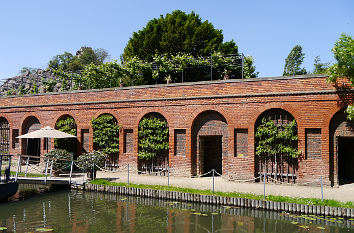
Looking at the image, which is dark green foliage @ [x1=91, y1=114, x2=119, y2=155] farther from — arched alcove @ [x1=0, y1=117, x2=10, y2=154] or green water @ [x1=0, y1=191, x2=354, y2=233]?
arched alcove @ [x1=0, y1=117, x2=10, y2=154]

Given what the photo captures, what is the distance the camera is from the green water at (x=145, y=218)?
1001cm

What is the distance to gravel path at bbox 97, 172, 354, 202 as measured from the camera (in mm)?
13203

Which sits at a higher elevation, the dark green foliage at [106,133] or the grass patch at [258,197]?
the dark green foliage at [106,133]

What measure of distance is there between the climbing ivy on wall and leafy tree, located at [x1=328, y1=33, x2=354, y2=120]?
935cm

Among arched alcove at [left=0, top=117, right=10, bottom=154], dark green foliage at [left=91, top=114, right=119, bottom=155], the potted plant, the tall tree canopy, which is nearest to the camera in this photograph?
the potted plant

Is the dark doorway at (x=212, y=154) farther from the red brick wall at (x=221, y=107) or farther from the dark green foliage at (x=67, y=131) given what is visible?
the dark green foliage at (x=67, y=131)

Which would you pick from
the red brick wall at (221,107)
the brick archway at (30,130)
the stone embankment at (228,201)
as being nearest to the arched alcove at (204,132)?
the red brick wall at (221,107)

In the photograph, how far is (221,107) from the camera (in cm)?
1719

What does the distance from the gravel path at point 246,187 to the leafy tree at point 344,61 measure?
3.34 metres

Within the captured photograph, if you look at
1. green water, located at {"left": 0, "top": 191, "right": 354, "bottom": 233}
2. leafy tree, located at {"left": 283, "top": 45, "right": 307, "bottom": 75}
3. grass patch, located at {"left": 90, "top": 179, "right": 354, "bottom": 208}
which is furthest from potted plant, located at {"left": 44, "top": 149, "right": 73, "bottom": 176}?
leafy tree, located at {"left": 283, "top": 45, "right": 307, "bottom": 75}

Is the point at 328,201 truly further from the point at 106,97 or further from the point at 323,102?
the point at 106,97

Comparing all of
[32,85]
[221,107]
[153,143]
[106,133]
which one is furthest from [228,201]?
[32,85]

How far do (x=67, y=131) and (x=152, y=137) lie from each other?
6.57 meters

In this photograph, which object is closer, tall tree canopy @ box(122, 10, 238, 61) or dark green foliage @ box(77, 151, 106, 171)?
dark green foliage @ box(77, 151, 106, 171)
